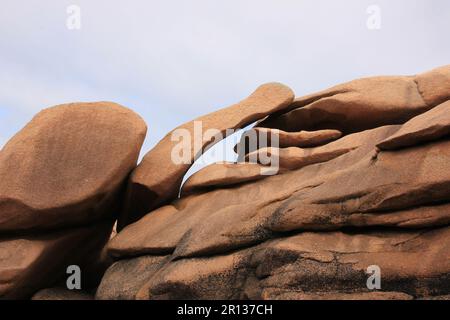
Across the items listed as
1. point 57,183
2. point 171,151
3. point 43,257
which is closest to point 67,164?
point 57,183

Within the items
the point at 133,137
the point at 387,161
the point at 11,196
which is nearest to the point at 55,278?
the point at 11,196

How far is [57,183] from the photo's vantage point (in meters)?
9.74

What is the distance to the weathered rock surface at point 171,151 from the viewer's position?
1041 cm

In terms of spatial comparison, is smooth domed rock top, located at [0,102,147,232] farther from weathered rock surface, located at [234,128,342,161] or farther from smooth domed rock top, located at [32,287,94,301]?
weathered rock surface, located at [234,128,342,161]

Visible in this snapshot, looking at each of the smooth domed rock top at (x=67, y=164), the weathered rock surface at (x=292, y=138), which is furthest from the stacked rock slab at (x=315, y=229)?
the smooth domed rock top at (x=67, y=164)

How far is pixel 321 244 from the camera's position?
7.24 m

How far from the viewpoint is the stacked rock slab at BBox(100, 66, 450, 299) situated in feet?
22.4

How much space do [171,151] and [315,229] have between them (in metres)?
4.08

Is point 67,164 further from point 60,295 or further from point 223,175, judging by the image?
point 223,175

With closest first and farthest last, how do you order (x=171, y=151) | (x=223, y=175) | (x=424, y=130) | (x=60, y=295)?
1. (x=424, y=130)
2. (x=60, y=295)
3. (x=223, y=175)
4. (x=171, y=151)

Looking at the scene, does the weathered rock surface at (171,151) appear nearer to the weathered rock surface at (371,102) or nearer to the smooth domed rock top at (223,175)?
the smooth domed rock top at (223,175)

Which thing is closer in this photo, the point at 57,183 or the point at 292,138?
the point at 57,183

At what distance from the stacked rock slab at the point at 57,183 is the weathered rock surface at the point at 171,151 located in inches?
13.3
